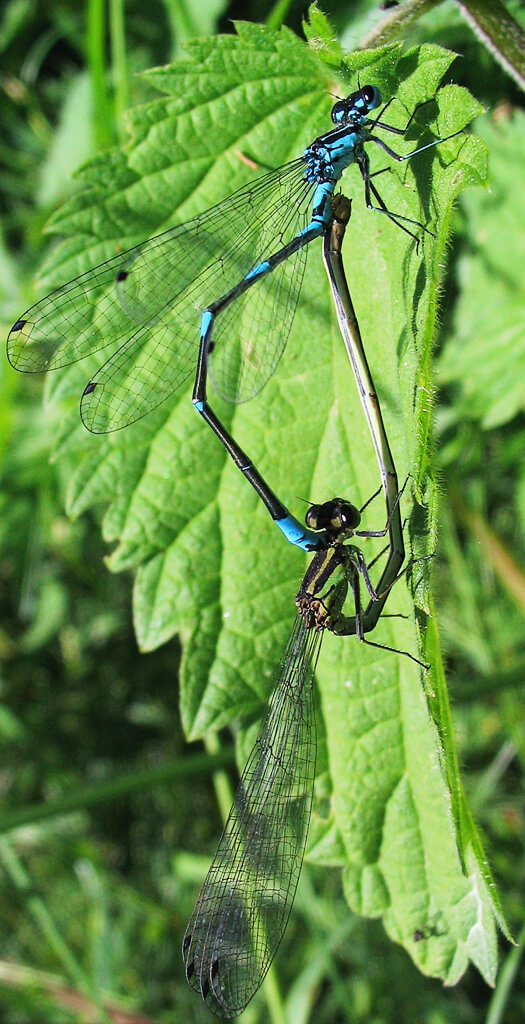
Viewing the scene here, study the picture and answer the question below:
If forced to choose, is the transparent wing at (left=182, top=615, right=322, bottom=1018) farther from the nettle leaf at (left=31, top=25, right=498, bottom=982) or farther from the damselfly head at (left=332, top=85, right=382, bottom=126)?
the damselfly head at (left=332, top=85, right=382, bottom=126)

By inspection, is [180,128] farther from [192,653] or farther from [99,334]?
[192,653]

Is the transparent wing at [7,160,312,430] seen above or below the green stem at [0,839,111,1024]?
above

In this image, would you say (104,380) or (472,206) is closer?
(104,380)

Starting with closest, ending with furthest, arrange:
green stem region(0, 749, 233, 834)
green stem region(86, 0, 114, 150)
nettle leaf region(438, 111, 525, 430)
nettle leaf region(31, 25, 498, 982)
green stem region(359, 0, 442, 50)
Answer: green stem region(359, 0, 442, 50)
nettle leaf region(31, 25, 498, 982)
green stem region(0, 749, 233, 834)
nettle leaf region(438, 111, 525, 430)
green stem region(86, 0, 114, 150)

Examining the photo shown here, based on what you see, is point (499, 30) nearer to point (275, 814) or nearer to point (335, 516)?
point (335, 516)

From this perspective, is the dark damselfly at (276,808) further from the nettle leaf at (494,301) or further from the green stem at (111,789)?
the nettle leaf at (494,301)

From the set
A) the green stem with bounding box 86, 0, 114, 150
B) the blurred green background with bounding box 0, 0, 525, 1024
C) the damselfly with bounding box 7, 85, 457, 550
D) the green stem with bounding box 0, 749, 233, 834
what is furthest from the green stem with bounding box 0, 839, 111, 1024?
the green stem with bounding box 86, 0, 114, 150

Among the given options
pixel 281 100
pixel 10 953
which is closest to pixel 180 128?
pixel 281 100

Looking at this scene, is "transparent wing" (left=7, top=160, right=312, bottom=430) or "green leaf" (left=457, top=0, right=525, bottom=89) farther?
"transparent wing" (left=7, top=160, right=312, bottom=430)
